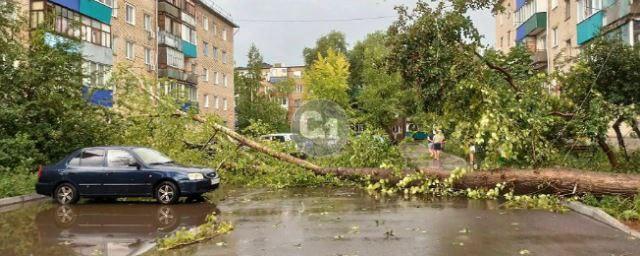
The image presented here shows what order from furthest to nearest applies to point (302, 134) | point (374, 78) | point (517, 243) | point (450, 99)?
point (374, 78), point (302, 134), point (450, 99), point (517, 243)

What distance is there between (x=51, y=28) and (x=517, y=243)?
15723mm

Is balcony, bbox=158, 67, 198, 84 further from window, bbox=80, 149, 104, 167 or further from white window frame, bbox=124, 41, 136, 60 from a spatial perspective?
window, bbox=80, 149, 104, 167

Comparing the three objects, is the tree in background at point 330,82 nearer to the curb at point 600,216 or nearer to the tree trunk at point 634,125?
the tree trunk at point 634,125

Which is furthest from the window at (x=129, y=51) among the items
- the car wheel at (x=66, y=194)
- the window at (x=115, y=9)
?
the car wheel at (x=66, y=194)

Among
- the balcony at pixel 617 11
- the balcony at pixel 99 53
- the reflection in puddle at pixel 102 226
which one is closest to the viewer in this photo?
the reflection in puddle at pixel 102 226

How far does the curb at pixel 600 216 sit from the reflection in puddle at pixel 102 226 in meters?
6.54

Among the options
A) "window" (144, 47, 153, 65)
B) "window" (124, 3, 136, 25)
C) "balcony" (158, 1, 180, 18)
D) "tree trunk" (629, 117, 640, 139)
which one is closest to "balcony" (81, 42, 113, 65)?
"window" (124, 3, 136, 25)

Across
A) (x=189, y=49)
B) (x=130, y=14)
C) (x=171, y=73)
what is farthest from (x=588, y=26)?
(x=189, y=49)

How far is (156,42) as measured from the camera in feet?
150

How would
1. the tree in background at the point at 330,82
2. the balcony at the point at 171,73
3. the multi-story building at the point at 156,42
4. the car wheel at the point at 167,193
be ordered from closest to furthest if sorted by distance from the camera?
1. the car wheel at the point at 167,193
2. the multi-story building at the point at 156,42
3. the balcony at the point at 171,73
4. the tree in background at the point at 330,82

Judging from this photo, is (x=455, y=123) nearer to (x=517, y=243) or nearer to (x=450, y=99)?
(x=450, y=99)

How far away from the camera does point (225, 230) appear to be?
9.05 meters

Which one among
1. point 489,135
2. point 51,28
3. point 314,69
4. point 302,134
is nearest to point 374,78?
point 314,69

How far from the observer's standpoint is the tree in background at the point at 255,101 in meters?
74.2
